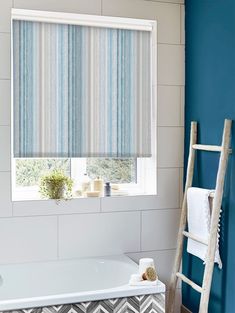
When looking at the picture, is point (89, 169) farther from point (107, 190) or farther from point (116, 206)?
point (116, 206)

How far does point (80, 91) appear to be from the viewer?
10.3 feet

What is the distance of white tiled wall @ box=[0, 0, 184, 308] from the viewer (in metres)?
2.86

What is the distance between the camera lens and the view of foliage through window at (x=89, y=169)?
315cm

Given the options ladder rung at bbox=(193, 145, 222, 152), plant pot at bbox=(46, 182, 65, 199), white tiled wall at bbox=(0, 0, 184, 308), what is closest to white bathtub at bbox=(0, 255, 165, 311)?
white tiled wall at bbox=(0, 0, 184, 308)

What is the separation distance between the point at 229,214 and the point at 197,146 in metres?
0.53

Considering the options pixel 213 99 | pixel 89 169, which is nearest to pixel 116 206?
pixel 89 169

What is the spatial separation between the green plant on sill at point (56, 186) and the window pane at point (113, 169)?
0.28 meters

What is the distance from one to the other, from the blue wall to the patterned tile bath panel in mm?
471

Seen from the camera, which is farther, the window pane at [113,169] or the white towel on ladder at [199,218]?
the window pane at [113,169]

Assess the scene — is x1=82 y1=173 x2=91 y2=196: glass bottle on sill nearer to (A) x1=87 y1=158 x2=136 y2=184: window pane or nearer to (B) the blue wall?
(A) x1=87 y1=158 x2=136 y2=184: window pane

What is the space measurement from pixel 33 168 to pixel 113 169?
609 mm

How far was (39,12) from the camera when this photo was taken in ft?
9.64

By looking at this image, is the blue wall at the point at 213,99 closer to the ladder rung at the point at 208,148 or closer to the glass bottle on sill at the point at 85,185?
the ladder rung at the point at 208,148

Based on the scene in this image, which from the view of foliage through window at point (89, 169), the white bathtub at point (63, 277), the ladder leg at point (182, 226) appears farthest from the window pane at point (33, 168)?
the ladder leg at point (182, 226)
